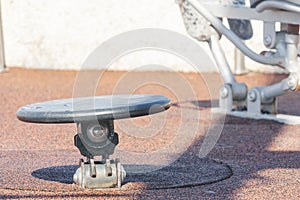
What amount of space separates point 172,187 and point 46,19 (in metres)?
7.44

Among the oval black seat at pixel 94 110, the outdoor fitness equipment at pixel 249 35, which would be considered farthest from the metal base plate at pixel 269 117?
the oval black seat at pixel 94 110

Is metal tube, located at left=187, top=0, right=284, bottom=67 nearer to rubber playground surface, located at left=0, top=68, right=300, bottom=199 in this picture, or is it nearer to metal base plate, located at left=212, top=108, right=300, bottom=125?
rubber playground surface, located at left=0, top=68, right=300, bottom=199

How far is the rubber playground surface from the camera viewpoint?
16.5 feet

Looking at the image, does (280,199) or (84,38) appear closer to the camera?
(280,199)

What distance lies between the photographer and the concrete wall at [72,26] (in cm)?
1189

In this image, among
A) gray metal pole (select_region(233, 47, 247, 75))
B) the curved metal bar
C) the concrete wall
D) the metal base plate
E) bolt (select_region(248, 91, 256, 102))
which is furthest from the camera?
the concrete wall

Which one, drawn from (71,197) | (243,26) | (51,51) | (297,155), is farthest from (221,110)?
(51,51)

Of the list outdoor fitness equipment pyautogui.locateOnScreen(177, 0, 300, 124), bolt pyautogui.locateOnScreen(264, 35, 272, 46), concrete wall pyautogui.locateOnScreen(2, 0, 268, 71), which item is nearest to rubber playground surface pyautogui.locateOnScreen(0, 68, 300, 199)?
outdoor fitness equipment pyautogui.locateOnScreen(177, 0, 300, 124)

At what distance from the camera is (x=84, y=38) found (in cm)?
1210

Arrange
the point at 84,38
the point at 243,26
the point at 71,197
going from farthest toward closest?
Result: the point at 84,38 < the point at 243,26 < the point at 71,197

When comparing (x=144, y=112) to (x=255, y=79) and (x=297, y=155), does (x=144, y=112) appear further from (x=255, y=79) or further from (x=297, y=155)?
(x=255, y=79)

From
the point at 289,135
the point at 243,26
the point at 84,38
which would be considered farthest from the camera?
the point at 84,38

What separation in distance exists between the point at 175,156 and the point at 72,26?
6.29 m

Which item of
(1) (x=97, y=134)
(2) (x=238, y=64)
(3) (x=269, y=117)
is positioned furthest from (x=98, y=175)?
(2) (x=238, y=64)
